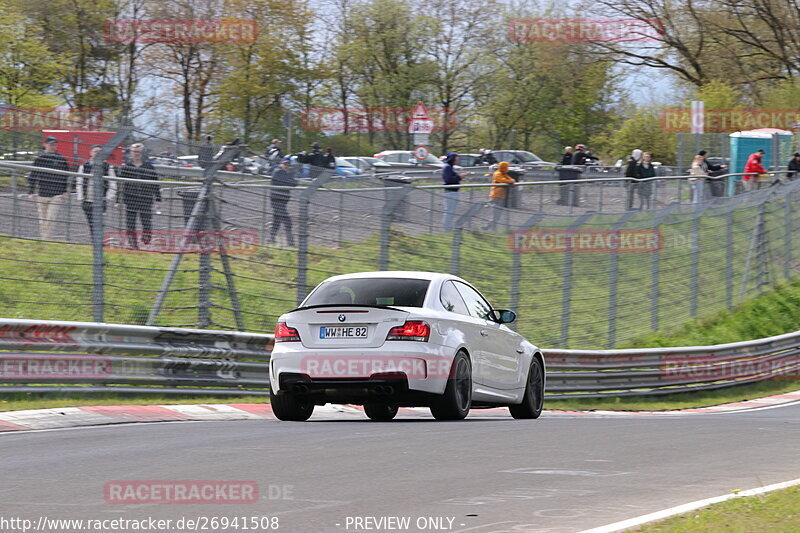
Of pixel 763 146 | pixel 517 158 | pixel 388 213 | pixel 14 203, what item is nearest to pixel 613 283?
pixel 388 213

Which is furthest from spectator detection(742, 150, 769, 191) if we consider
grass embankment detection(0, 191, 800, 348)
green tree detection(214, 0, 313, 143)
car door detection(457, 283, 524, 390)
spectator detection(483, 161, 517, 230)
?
green tree detection(214, 0, 313, 143)

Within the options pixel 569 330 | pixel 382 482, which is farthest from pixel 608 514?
pixel 569 330

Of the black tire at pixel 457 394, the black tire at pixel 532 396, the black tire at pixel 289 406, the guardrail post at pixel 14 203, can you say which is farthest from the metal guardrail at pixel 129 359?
the black tire at pixel 457 394

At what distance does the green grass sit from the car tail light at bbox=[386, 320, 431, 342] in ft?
14.8

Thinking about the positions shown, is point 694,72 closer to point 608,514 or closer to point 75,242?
point 75,242

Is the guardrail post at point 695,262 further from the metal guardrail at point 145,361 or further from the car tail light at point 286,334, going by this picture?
the car tail light at point 286,334

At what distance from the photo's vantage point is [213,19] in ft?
200

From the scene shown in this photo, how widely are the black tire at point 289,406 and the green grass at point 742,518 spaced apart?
5570 mm

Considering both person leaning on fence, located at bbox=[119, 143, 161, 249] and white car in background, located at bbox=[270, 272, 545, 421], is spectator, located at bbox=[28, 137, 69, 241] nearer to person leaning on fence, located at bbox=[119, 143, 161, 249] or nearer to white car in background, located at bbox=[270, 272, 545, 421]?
person leaning on fence, located at bbox=[119, 143, 161, 249]

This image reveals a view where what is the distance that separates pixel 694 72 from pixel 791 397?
41843mm

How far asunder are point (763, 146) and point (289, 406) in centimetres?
3132

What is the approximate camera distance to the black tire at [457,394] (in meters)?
11.8

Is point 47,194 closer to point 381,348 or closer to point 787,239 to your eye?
point 381,348

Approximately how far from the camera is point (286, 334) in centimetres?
1178
